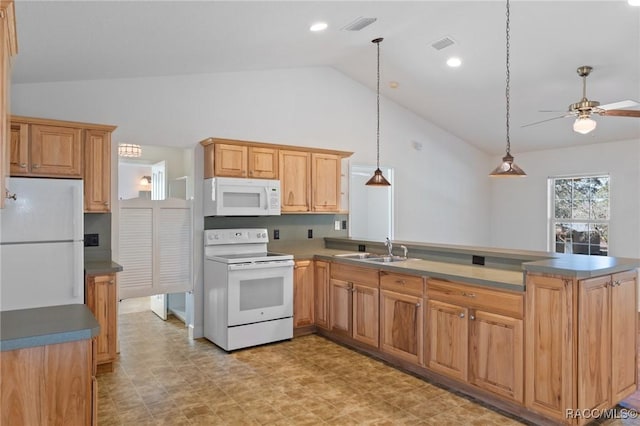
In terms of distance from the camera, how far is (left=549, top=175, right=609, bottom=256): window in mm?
6133

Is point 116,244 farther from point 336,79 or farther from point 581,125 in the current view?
point 581,125

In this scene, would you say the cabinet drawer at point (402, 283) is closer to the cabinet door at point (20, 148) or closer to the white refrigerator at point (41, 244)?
the white refrigerator at point (41, 244)

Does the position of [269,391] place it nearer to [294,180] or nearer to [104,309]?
[104,309]

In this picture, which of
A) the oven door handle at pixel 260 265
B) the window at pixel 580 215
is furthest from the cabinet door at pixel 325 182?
the window at pixel 580 215

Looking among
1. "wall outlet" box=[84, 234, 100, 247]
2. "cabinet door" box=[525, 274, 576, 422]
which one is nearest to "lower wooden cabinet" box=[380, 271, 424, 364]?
"cabinet door" box=[525, 274, 576, 422]

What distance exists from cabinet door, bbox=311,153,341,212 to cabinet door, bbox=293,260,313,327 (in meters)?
0.85

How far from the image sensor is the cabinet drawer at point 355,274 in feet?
13.2

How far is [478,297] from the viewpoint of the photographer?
3.02 meters

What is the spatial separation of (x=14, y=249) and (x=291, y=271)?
2.47 metres

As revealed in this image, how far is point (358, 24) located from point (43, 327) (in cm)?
364

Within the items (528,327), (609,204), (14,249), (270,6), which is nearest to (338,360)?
(528,327)

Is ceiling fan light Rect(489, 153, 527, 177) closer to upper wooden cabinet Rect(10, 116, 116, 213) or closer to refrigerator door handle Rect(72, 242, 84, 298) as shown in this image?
refrigerator door handle Rect(72, 242, 84, 298)

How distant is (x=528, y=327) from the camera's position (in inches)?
107

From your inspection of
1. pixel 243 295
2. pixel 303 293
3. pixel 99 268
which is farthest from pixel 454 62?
pixel 99 268
